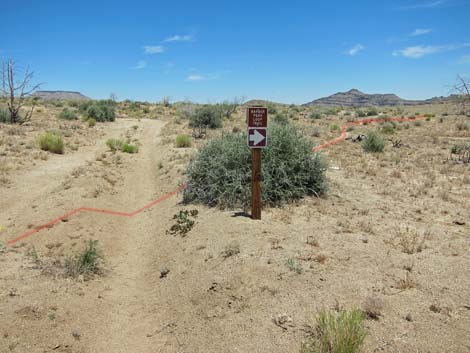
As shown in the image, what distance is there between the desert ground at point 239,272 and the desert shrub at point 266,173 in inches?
14.7

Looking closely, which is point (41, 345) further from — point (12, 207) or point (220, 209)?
point (12, 207)

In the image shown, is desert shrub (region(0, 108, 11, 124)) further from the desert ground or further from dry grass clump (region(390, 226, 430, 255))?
dry grass clump (region(390, 226, 430, 255))

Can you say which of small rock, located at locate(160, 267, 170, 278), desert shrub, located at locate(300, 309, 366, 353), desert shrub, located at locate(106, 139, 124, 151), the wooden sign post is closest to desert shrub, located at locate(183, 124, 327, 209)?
the wooden sign post

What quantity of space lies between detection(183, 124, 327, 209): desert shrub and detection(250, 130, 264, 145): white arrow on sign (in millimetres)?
1734

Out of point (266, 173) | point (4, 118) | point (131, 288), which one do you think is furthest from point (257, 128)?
point (4, 118)

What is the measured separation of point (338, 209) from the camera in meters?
8.35

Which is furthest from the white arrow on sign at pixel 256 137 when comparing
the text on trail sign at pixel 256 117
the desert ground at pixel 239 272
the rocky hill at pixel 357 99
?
the rocky hill at pixel 357 99

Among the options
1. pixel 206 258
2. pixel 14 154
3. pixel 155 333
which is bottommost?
pixel 155 333

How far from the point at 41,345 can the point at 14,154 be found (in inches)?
509

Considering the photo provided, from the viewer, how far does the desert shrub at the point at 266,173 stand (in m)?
8.52

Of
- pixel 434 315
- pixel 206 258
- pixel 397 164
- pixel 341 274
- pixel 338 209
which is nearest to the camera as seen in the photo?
pixel 434 315

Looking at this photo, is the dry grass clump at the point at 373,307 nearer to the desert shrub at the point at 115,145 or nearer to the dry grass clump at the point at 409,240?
the dry grass clump at the point at 409,240

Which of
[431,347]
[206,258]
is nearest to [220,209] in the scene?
[206,258]

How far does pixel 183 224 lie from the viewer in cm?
809
